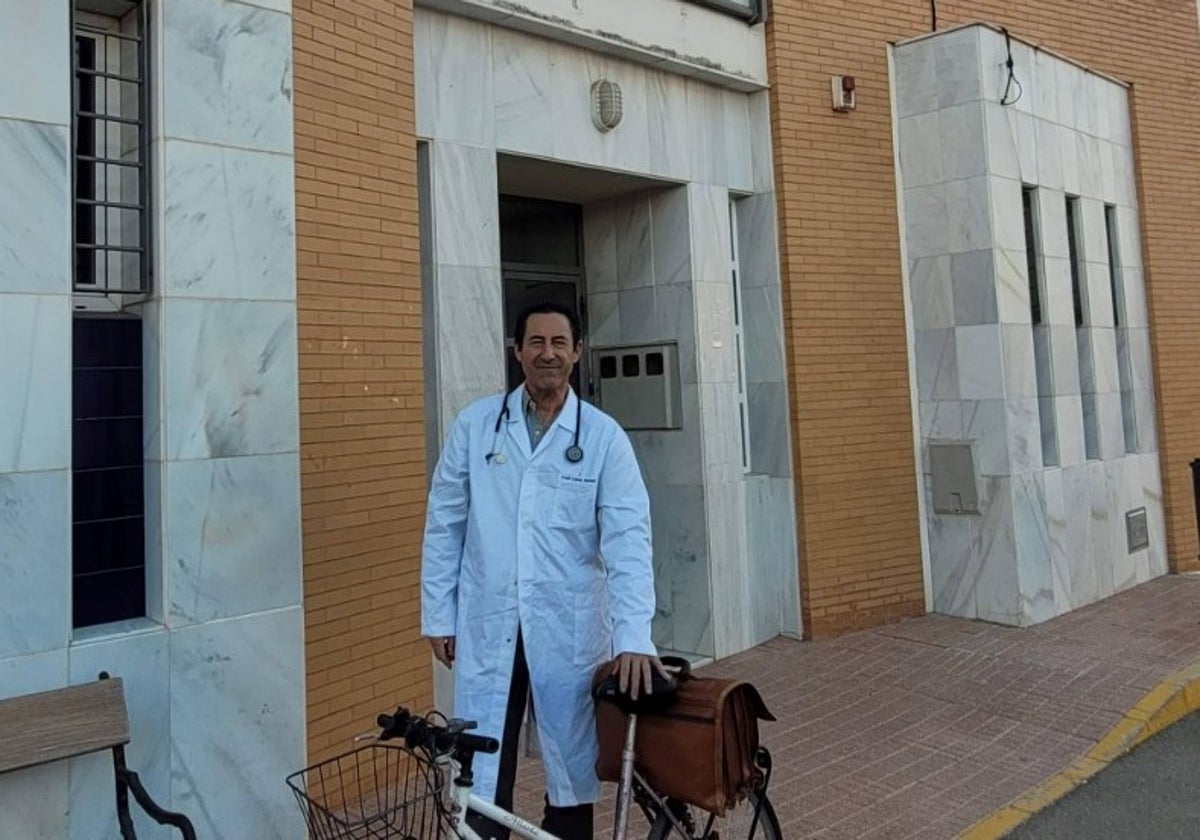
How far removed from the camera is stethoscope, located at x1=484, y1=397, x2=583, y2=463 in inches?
114

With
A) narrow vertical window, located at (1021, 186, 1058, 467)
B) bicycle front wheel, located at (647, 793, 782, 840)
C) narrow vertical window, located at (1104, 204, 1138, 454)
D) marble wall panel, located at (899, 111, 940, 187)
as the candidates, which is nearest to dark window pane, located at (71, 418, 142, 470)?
bicycle front wheel, located at (647, 793, 782, 840)

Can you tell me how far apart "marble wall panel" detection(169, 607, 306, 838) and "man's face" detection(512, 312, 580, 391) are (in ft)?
5.68

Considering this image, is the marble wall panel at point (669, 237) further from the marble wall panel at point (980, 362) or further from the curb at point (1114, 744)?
the curb at point (1114, 744)

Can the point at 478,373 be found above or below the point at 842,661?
above

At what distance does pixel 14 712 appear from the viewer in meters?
3.08

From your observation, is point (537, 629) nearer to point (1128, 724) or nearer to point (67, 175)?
point (67, 175)

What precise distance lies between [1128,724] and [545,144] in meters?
4.62

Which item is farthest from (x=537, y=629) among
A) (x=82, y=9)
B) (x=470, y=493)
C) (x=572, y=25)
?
(x=572, y=25)

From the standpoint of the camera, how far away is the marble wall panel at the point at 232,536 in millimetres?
3615

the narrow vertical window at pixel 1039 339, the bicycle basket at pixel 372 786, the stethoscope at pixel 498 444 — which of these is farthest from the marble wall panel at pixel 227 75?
the narrow vertical window at pixel 1039 339

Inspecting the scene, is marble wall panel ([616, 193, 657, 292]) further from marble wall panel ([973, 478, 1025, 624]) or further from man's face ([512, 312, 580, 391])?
man's face ([512, 312, 580, 391])

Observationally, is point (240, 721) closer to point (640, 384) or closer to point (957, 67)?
point (640, 384)

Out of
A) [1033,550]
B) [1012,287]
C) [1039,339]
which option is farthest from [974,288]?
→ [1033,550]

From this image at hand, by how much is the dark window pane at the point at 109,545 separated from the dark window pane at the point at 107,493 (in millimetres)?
35
